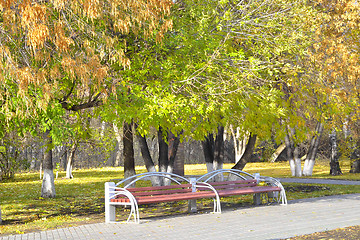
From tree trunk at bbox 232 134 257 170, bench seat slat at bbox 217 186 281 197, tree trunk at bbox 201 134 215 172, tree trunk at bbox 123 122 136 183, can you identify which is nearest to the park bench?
bench seat slat at bbox 217 186 281 197

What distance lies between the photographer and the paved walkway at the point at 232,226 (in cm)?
785

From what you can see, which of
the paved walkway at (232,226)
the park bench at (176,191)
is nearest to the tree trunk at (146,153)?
the park bench at (176,191)

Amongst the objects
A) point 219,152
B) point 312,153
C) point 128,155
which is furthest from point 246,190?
point 312,153

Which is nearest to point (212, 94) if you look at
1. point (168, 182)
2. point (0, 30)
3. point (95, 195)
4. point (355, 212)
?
point (355, 212)

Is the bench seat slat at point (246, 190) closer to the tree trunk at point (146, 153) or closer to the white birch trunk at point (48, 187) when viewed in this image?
the tree trunk at point (146, 153)

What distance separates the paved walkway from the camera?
25.8ft

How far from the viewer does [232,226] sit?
8680mm

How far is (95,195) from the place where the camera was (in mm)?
17312

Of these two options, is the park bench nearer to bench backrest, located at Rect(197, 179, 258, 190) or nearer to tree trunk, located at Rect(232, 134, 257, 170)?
bench backrest, located at Rect(197, 179, 258, 190)

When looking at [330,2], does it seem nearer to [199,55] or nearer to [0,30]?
[199,55]

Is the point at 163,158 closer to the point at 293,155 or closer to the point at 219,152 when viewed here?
the point at 219,152

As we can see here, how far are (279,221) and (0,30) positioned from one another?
609 cm

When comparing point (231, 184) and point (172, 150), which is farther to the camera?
point (172, 150)

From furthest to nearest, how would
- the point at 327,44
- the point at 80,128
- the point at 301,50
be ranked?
the point at 327,44 < the point at 80,128 < the point at 301,50
